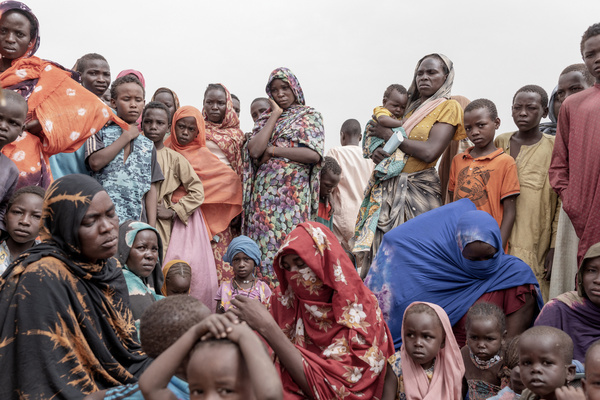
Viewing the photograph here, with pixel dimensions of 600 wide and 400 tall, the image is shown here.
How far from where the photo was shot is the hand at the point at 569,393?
3.03 m

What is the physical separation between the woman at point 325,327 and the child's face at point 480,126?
2.26 metres

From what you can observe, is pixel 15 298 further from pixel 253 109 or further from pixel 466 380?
pixel 253 109

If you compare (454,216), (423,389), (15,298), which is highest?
(454,216)

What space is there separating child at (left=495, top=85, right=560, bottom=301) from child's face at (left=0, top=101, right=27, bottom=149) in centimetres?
402

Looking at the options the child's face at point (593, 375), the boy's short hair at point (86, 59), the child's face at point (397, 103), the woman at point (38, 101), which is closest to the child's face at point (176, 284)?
the woman at point (38, 101)

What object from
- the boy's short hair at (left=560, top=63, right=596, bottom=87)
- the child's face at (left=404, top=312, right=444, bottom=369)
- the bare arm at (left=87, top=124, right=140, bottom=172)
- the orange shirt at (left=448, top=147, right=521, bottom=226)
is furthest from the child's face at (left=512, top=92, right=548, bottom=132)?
the bare arm at (left=87, top=124, right=140, bottom=172)

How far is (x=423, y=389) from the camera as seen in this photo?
3.87 meters

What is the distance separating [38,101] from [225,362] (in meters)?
3.55

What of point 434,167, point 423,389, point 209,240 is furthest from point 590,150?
point 209,240

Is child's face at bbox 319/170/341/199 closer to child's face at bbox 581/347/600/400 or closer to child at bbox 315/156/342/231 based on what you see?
child at bbox 315/156/342/231

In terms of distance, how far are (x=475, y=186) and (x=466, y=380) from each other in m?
2.02

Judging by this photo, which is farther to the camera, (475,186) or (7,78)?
(475,186)

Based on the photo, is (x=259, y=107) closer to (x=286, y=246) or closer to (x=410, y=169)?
(x=410, y=169)

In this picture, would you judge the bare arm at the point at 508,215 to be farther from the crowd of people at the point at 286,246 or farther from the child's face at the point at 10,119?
the child's face at the point at 10,119
